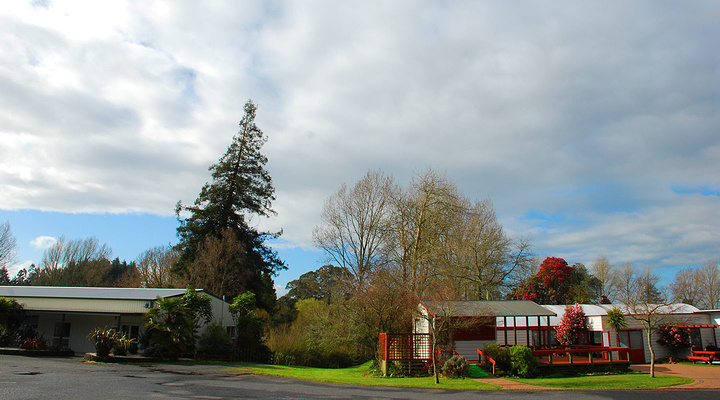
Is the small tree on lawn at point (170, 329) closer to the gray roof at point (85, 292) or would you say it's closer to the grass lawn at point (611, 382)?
the gray roof at point (85, 292)

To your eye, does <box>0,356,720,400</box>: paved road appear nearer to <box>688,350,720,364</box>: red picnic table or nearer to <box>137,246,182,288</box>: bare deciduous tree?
<box>688,350,720,364</box>: red picnic table

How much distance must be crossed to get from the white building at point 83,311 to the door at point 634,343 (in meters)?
25.1

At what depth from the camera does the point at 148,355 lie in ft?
81.3

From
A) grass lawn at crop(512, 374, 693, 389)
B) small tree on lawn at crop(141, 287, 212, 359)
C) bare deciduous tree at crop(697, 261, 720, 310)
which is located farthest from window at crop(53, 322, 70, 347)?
bare deciduous tree at crop(697, 261, 720, 310)

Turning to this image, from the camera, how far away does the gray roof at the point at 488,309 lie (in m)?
20.9

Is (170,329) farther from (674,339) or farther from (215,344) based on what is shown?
(674,339)

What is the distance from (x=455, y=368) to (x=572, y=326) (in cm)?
1106

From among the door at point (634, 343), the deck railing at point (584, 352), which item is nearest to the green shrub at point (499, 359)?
the deck railing at point (584, 352)

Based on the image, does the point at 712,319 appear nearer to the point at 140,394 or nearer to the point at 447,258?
the point at 447,258

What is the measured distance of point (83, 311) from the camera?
2711 centimetres

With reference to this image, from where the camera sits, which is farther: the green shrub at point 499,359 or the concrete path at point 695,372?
the green shrub at point 499,359

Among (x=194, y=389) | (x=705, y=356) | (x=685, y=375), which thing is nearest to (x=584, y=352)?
(x=685, y=375)

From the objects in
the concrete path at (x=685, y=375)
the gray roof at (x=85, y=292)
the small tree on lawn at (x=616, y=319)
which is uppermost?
the gray roof at (x=85, y=292)

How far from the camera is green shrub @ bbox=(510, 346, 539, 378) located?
1921 centimetres
